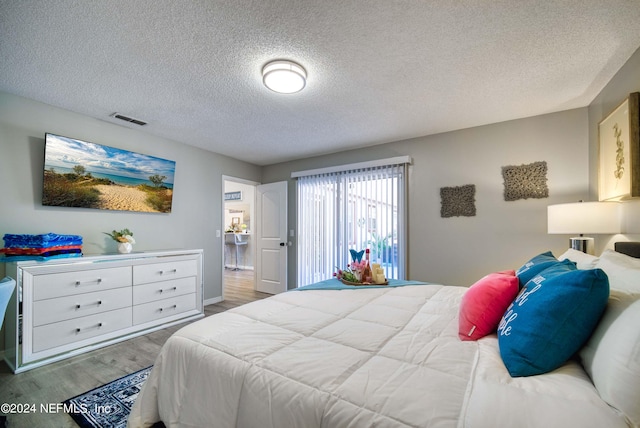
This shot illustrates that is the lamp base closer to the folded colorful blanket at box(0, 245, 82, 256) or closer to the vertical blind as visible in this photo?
the vertical blind

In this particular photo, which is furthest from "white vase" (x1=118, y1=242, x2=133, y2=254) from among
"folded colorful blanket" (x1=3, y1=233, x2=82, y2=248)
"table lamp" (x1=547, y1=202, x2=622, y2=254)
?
"table lamp" (x1=547, y1=202, x2=622, y2=254)

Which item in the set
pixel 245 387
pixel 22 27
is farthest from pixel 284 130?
pixel 245 387

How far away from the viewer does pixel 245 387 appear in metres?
1.04

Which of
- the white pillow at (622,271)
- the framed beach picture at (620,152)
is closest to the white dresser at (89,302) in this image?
the white pillow at (622,271)

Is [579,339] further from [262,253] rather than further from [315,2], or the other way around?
[262,253]

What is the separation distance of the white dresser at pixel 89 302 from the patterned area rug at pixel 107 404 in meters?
0.85

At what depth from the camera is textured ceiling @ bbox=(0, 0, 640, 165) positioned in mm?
1608

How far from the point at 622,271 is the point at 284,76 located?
228 centimetres

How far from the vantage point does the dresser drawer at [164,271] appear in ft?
10.1

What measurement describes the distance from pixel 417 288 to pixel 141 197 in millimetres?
3488

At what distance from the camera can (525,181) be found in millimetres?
3111

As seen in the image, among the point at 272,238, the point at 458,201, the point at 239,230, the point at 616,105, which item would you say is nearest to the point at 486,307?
the point at 616,105

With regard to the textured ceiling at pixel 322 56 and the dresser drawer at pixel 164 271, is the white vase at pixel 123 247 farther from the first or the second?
the textured ceiling at pixel 322 56

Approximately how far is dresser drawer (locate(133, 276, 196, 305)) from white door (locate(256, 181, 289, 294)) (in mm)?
1647
